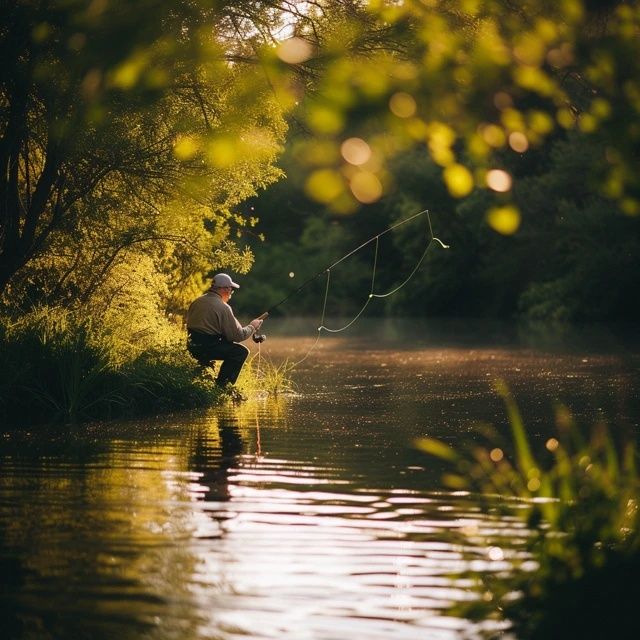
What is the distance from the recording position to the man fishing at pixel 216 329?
16297 mm

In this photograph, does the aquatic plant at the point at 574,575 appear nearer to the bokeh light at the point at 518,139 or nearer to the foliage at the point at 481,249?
the bokeh light at the point at 518,139

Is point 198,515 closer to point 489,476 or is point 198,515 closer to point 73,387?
point 489,476

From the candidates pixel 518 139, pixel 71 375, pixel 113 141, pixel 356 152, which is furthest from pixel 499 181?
pixel 113 141

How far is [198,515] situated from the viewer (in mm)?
8344

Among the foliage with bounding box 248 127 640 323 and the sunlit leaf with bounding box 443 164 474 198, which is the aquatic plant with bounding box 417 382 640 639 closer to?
the sunlit leaf with bounding box 443 164 474 198

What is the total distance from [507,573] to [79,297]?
1195 centimetres

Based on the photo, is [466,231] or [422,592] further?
[466,231]

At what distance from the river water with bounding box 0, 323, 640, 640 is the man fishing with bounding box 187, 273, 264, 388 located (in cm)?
70

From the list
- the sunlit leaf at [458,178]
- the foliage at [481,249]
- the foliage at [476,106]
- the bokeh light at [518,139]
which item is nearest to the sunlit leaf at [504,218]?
the foliage at [476,106]

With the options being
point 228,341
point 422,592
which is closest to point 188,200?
point 228,341

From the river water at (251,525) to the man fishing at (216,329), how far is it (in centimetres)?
70

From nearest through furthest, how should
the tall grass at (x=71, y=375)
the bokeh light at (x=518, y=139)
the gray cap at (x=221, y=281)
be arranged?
the bokeh light at (x=518, y=139)
the tall grass at (x=71, y=375)
the gray cap at (x=221, y=281)

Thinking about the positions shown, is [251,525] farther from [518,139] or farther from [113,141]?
[113,141]

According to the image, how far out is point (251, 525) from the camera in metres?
8.00
